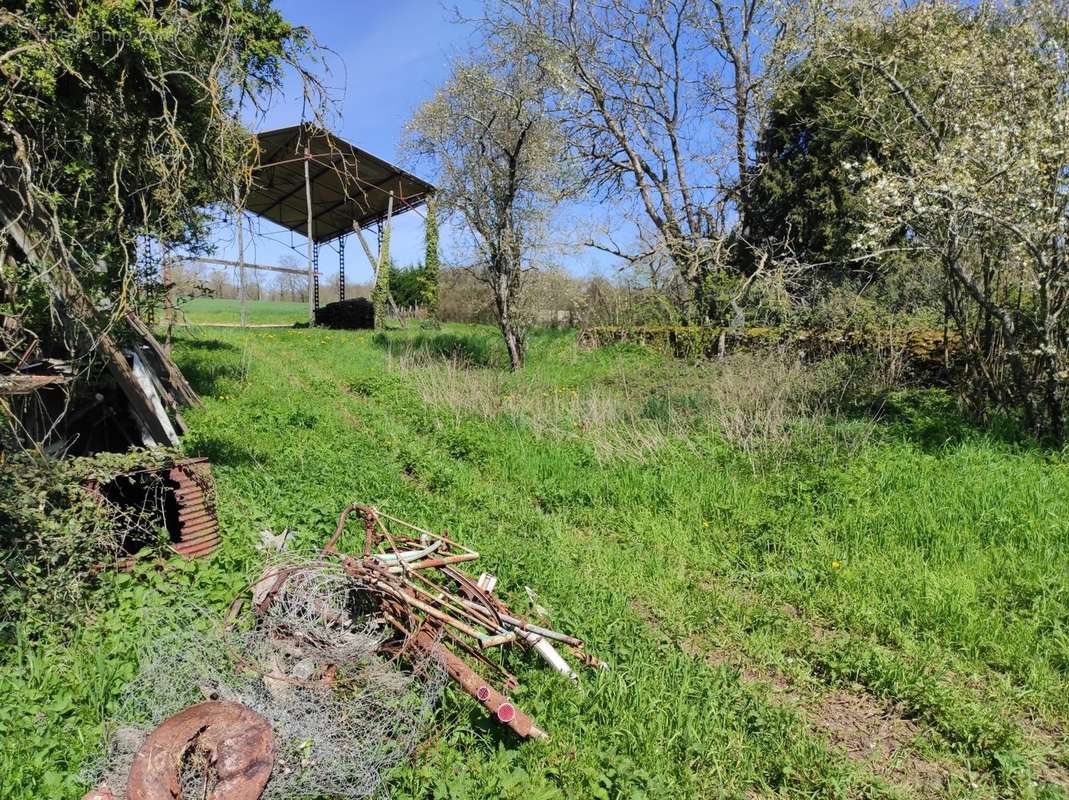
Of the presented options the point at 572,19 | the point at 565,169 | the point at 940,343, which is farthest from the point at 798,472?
the point at 572,19

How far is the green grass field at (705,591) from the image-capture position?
274cm

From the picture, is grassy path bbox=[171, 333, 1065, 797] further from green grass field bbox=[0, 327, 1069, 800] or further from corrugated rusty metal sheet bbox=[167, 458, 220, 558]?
corrugated rusty metal sheet bbox=[167, 458, 220, 558]

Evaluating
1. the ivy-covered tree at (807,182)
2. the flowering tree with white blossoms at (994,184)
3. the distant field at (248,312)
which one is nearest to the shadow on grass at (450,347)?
the ivy-covered tree at (807,182)

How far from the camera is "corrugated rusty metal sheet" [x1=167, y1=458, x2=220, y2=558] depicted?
13.7 feet

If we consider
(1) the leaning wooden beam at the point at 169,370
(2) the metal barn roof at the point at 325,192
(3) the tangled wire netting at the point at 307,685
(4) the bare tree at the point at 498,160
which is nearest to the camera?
(3) the tangled wire netting at the point at 307,685

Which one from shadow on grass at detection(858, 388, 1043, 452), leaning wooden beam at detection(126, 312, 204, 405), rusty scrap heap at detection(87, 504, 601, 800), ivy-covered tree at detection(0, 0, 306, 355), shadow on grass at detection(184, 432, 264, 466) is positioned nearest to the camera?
rusty scrap heap at detection(87, 504, 601, 800)

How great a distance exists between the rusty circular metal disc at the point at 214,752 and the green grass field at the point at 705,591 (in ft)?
1.76

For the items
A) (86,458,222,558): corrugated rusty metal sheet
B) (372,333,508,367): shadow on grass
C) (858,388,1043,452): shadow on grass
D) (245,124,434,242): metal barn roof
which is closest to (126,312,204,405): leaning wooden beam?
(86,458,222,558): corrugated rusty metal sheet

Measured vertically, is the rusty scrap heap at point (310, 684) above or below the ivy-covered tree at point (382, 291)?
below

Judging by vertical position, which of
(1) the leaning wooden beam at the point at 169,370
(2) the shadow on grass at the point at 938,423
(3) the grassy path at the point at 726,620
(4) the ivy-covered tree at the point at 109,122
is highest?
(4) the ivy-covered tree at the point at 109,122

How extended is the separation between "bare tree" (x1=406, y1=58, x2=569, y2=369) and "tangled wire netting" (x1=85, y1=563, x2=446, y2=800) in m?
11.1

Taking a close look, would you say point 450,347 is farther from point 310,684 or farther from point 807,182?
point 310,684

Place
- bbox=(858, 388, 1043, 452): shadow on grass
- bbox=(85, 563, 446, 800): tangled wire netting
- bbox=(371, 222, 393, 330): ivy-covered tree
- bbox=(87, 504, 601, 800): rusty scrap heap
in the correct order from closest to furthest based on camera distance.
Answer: bbox=(87, 504, 601, 800): rusty scrap heap < bbox=(85, 563, 446, 800): tangled wire netting < bbox=(858, 388, 1043, 452): shadow on grass < bbox=(371, 222, 393, 330): ivy-covered tree

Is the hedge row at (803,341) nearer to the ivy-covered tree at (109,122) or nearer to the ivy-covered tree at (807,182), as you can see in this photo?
the ivy-covered tree at (807,182)
